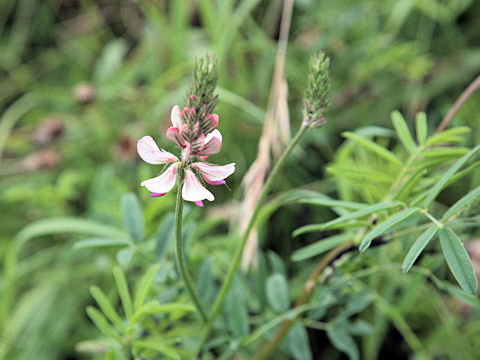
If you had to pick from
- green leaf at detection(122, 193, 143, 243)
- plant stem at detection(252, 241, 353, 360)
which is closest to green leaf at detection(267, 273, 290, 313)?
plant stem at detection(252, 241, 353, 360)

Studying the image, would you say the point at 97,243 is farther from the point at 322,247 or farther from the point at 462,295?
the point at 462,295

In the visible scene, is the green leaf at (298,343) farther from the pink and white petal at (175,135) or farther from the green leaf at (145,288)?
the pink and white petal at (175,135)

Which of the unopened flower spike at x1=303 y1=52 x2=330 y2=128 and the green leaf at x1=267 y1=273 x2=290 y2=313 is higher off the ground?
the unopened flower spike at x1=303 y1=52 x2=330 y2=128

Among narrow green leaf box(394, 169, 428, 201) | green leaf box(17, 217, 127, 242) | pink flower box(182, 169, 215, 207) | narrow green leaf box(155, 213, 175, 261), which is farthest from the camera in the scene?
green leaf box(17, 217, 127, 242)

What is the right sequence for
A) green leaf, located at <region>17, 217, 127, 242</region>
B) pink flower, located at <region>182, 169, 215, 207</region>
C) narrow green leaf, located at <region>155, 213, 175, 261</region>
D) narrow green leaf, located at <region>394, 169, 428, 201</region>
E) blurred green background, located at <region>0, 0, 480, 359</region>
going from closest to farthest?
pink flower, located at <region>182, 169, 215, 207</region> < narrow green leaf, located at <region>394, 169, 428, 201</region> < narrow green leaf, located at <region>155, 213, 175, 261</region> < green leaf, located at <region>17, 217, 127, 242</region> < blurred green background, located at <region>0, 0, 480, 359</region>

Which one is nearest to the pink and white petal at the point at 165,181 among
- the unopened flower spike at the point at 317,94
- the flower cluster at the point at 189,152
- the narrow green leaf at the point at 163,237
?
the flower cluster at the point at 189,152

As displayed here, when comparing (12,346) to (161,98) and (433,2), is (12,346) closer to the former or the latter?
(161,98)

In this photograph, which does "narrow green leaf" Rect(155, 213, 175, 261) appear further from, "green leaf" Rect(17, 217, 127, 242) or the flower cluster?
the flower cluster
